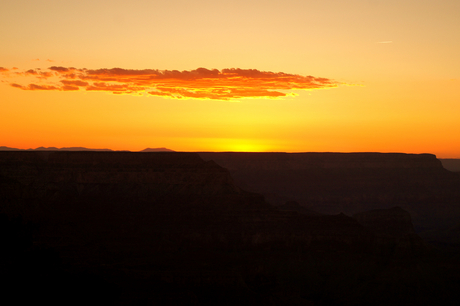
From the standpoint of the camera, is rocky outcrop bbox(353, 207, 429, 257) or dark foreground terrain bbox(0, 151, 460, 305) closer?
dark foreground terrain bbox(0, 151, 460, 305)

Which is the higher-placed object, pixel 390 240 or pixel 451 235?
pixel 390 240

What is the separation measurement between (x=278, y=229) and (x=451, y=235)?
→ 62.4 meters

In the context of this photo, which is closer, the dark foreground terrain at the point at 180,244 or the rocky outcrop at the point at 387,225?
the dark foreground terrain at the point at 180,244

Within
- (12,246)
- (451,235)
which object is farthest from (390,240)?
(12,246)

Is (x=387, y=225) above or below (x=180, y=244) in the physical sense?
below

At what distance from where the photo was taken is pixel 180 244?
92.6m

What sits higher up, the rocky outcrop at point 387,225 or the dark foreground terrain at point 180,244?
the dark foreground terrain at point 180,244

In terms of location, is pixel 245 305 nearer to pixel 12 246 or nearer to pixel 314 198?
pixel 12 246

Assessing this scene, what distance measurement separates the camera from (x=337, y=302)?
277 ft

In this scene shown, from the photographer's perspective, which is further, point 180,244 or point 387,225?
point 387,225

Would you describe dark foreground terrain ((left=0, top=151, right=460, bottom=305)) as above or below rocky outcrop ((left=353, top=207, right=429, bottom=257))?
above

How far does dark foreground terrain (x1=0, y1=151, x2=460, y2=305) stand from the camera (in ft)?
224

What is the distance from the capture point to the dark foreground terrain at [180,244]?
68250 millimetres

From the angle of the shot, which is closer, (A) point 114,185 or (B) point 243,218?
(B) point 243,218
